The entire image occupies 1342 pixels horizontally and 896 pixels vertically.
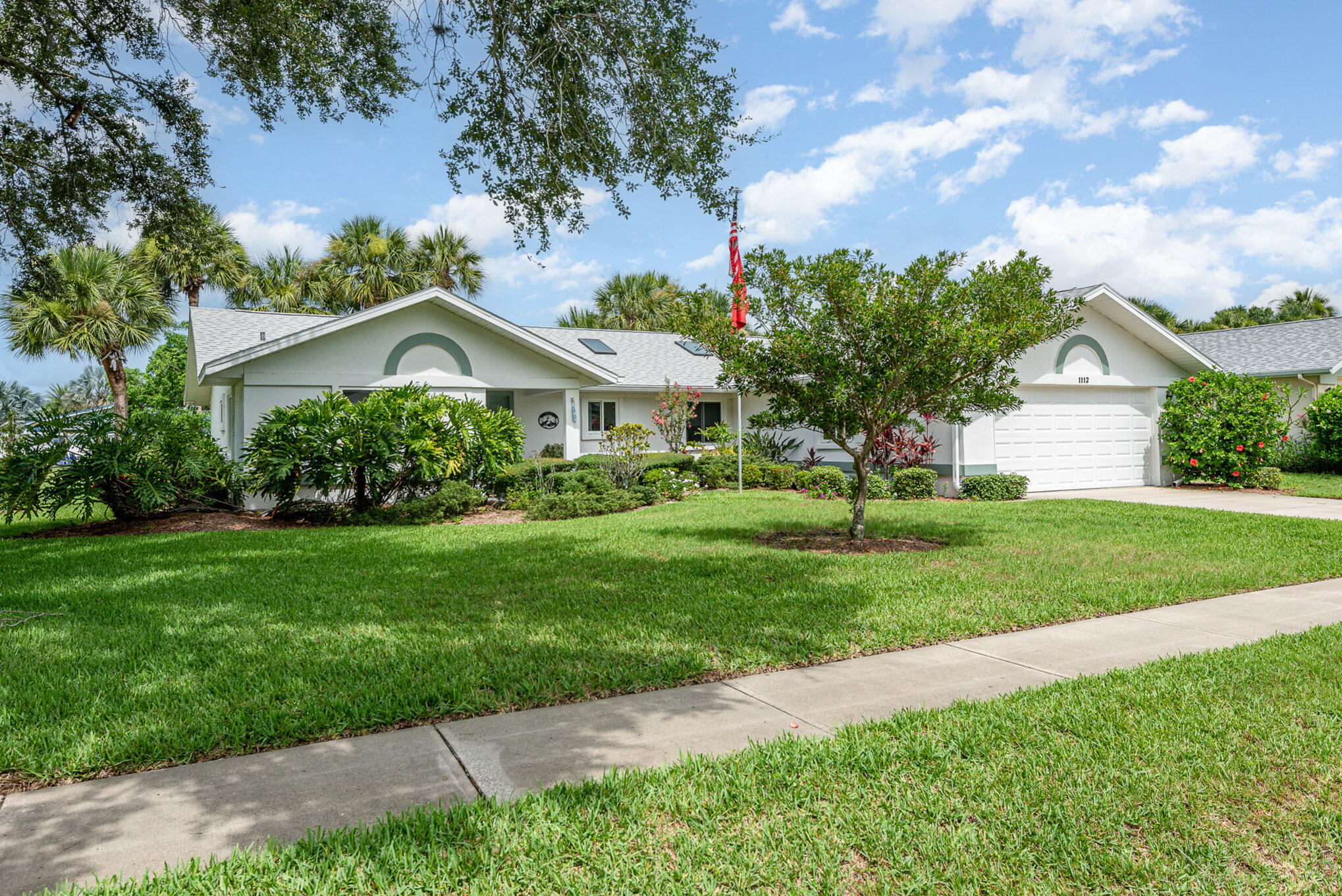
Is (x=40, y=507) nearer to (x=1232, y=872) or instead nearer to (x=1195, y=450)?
(x=1232, y=872)

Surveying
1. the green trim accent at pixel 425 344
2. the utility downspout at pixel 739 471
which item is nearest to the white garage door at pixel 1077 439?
the utility downspout at pixel 739 471

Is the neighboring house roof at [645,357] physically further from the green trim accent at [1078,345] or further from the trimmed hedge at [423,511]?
the green trim accent at [1078,345]

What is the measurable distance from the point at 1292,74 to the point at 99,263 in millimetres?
32711

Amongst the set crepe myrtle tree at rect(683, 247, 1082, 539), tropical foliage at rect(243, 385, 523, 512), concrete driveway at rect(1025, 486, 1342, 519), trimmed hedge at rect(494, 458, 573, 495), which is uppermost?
crepe myrtle tree at rect(683, 247, 1082, 539)

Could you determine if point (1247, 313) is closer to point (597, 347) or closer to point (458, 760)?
point (597, 347)

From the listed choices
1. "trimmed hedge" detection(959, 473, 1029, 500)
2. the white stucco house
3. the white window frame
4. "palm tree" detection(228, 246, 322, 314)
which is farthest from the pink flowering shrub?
"palm tree" detection(228, 246, 322, 314)

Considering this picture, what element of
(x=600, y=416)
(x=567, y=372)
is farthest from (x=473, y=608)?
(x=600, y=416)

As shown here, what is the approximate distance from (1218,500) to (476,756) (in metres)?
16.8

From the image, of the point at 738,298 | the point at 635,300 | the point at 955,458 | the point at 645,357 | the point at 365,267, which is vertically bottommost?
the point at 955,458

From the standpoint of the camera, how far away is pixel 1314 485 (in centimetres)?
1766

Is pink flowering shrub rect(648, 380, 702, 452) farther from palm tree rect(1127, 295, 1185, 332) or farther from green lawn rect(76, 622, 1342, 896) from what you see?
palm tree rect(1127, 295, 1185, 332)

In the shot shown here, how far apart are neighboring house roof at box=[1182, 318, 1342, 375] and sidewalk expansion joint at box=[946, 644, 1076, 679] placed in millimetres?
18922

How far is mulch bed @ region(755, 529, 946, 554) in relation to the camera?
9672 millimetres

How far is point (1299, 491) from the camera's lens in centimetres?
1661
